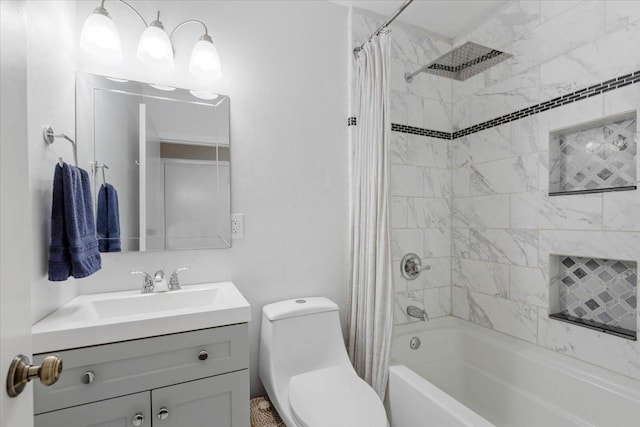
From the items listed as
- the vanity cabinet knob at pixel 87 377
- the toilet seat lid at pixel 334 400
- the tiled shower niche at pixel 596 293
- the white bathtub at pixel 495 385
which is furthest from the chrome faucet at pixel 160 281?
the tiled shower niche at pixel 596 293

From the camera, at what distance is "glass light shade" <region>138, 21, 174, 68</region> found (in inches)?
58.8

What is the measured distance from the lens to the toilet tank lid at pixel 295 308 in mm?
1636

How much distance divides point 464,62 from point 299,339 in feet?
6.49

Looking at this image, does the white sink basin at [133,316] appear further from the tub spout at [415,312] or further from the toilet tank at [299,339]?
the tub spout at [415,312]

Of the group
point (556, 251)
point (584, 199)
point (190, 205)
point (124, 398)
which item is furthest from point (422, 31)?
point (124, 398)

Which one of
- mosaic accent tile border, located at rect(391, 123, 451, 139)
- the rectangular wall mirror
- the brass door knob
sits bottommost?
the brass door knob

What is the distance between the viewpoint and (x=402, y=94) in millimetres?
2209

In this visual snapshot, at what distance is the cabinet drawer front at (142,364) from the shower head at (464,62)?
6.24ft

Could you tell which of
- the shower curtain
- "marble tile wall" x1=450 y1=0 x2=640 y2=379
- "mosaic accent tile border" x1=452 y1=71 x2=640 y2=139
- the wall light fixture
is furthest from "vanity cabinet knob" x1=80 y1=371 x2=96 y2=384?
"mosaic accent tile border" x1=452 y1=71 x2=640 y2=139

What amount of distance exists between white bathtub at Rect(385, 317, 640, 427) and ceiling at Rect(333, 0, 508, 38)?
2121 millimetres

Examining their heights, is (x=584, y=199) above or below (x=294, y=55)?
below

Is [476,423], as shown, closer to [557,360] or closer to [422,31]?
[557,360]

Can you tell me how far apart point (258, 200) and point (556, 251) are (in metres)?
1.68

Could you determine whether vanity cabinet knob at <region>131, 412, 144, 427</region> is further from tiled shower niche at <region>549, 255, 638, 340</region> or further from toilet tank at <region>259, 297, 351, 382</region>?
tiled shower niche at <region>549, 255, 638, 340</region>
